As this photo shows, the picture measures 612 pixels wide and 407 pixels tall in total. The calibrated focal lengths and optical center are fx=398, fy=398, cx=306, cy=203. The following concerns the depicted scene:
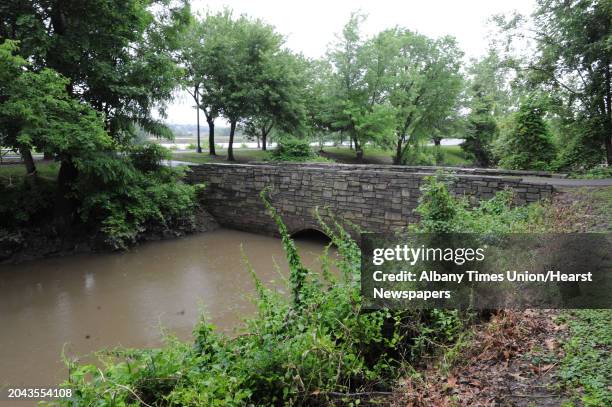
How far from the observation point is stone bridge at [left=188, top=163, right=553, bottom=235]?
7.93m

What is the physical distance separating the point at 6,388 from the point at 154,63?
856 centimetres

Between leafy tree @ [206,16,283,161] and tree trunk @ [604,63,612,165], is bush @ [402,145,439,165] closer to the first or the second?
leafy tree @ [206,16,283,161]

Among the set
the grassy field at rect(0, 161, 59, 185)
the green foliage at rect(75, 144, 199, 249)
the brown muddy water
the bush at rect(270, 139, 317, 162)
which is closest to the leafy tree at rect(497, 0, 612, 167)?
the brown muddy water

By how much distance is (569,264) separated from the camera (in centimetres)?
323

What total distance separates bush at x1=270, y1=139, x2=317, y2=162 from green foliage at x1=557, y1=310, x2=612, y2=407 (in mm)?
15962

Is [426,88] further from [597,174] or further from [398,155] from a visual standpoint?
[597,174]

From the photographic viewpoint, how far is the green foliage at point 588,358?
223 centimetres

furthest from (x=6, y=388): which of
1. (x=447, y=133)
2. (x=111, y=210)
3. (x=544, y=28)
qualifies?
(x=447, y=133)

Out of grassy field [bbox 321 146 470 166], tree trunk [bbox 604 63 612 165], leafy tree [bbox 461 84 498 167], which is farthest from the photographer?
leafy tree [bbox 461 84 498 167]

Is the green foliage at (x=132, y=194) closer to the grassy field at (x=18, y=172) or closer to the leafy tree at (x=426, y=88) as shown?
the grassy field at (x=18, y=172)

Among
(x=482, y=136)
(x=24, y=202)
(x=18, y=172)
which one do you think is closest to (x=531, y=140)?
(x=24, y=202)

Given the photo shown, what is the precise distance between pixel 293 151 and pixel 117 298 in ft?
40.0

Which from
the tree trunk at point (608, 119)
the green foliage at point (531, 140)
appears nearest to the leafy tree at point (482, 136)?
the green foliage at point (531, 140)

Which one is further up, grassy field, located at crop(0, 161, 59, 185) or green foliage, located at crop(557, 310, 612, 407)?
grassy field, located at crop(0, 161, 59, 185)
